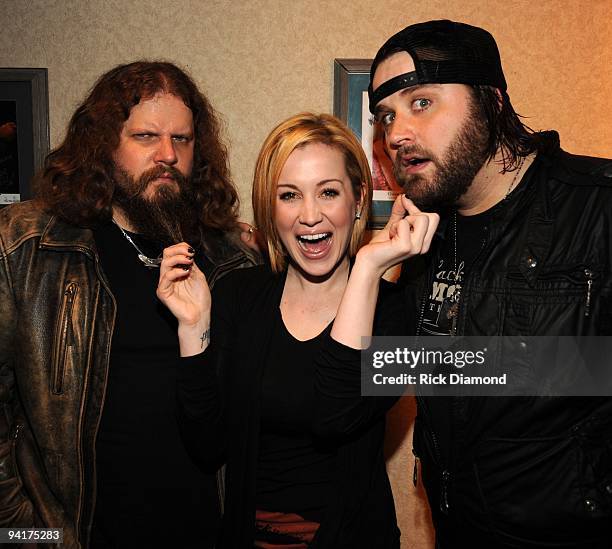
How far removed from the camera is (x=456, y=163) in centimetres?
160

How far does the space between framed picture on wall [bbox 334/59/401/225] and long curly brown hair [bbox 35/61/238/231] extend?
2.14 feet

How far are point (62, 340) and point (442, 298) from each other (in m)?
1.24

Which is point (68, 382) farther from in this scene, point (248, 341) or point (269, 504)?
point (269, 504)

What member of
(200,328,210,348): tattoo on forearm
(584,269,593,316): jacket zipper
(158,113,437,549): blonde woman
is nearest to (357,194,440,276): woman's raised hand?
(158,113,437,549): blonde woman

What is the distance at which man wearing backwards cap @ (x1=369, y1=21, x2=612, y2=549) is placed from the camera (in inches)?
55.9

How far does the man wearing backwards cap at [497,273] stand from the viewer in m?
1.42

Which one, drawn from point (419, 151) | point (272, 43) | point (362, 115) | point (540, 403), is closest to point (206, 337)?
point (419, 151)

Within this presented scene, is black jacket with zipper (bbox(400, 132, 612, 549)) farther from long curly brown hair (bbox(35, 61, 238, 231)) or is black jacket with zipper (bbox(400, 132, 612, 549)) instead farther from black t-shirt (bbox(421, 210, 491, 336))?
long curly brown hair (bbox(35, 61, 238, 231))

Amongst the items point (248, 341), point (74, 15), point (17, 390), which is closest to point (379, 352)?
point (248, 341)

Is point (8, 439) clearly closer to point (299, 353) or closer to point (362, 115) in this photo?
point (299, 353)

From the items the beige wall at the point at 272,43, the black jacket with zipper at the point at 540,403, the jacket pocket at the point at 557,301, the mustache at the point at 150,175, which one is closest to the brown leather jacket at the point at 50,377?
the mustache at the point at 150,175

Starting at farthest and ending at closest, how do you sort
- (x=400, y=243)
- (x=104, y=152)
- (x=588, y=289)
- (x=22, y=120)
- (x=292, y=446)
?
(x=22, y=120)
(x=104, y=152)
(x=292, y=446)
(x=400, y=243)
(x=588, y=289)

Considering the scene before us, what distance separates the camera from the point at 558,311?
1430mm

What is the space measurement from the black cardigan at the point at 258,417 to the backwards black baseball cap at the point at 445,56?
0.67 m
